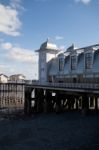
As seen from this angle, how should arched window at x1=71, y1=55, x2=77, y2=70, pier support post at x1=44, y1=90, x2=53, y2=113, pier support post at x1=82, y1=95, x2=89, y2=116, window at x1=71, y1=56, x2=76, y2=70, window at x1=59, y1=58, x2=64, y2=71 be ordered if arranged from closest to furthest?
pier support post at x1=82, y1=95, x2=89, y2=116 → pier support post at x1=44, y1=90, x2=53, y2=113 → arched window at x1=71, y1=55, x2=77, y2=70 → window at x1=71, y1=56, x2=76, y2=70 → window at x1=59, y1=58, x2=64, y2=71

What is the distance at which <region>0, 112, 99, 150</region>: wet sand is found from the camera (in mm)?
17505

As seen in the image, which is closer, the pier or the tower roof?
the pier

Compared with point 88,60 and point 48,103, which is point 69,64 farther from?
point 48,103

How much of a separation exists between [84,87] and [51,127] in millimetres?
4835

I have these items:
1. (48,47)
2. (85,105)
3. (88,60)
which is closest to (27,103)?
(48,47)

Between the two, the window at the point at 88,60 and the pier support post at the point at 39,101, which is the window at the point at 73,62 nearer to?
the window at the point at 88,60

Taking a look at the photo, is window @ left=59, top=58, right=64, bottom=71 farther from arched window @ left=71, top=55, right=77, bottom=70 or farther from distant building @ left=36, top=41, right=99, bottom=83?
arched window @ left=71, top=55, right=77, bottom=70

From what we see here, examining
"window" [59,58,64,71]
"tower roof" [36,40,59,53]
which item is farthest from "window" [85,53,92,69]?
"tower roof" [36,40,59,53]

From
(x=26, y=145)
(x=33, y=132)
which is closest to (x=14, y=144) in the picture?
(x=26, y=145)

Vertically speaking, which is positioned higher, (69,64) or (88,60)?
(88,60)

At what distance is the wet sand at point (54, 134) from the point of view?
17.5 m

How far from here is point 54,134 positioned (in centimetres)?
2045

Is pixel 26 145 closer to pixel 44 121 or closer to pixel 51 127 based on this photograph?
pixel 51 127

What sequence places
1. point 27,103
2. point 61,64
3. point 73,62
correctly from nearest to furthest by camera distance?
point 73,62 < point 61,64 < point 27,103
